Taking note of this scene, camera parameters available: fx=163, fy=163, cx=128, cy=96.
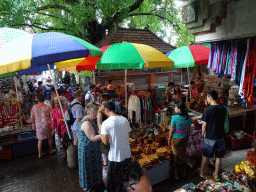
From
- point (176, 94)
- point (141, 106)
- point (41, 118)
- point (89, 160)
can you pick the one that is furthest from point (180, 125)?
point (41, 118)

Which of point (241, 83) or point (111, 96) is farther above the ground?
point (241, 83)

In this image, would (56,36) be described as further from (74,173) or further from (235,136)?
(235,136)

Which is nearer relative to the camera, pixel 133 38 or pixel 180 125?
pixel 180 125

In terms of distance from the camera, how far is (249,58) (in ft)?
10.0

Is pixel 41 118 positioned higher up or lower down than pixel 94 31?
lower down

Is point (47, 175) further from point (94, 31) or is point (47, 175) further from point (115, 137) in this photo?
point (94, 31)

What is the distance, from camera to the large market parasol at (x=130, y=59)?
405cm

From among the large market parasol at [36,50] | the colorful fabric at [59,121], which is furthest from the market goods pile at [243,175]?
the colorful fabric at [59,121]

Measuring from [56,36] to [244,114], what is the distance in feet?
24.1

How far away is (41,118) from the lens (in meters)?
5.22

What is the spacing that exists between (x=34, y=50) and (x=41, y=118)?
9.87 ft

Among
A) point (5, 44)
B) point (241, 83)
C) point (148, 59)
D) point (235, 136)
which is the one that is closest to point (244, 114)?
point (235, 136)

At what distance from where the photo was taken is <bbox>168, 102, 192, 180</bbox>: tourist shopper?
376 cm

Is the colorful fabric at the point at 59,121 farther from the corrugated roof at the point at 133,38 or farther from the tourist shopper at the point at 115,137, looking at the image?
the corrugated roof at the point at 133,38
